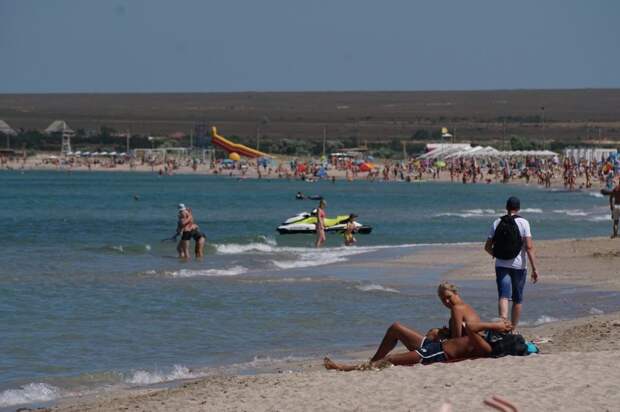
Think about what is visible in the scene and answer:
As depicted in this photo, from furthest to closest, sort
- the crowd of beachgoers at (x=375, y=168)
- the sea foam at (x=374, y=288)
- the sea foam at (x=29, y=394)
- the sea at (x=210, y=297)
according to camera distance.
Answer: the crowd of beachgoers at (x=375, y=168)
the sea foam at (x=374, y=288)
the sea at (x=210, y=297)
the sea foam at (x=29, y=394)

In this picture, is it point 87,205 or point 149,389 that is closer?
point 149,389

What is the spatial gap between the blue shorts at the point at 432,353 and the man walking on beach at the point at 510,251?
64.0 inches

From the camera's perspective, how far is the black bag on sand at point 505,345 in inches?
397

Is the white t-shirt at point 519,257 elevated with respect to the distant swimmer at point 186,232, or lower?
elevated

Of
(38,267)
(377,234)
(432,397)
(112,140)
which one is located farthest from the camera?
(112,140)

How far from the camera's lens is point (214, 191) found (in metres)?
72.5

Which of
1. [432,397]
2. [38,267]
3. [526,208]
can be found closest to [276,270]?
[38,267]

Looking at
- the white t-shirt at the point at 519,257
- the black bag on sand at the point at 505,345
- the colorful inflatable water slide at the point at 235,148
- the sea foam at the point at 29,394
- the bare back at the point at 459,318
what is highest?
the colorful inflatable water slide at the point at 235,148

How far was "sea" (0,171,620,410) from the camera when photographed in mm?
12949

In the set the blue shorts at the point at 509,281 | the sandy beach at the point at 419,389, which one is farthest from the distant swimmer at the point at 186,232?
the blue shorts at the point at 509,281

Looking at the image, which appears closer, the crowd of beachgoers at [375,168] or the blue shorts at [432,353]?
the blue shorts at [432,353]

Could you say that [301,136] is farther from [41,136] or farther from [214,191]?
[214,191]

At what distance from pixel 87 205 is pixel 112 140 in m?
84.0

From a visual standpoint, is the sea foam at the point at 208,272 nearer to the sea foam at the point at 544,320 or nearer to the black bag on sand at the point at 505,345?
the sea foam at the point at 544,320
